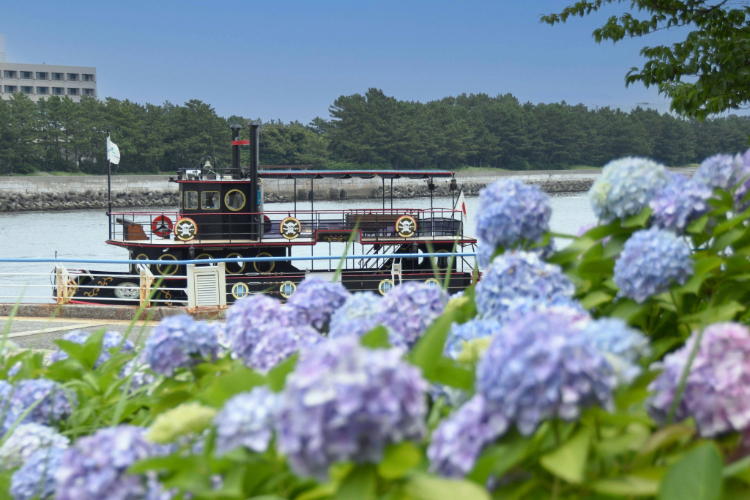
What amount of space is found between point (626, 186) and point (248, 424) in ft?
3.82

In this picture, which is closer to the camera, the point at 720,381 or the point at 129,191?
the point at 720,381

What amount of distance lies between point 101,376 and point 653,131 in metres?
113

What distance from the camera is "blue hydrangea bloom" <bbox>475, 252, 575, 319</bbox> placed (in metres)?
1.28

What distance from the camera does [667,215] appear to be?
1523 millimetres

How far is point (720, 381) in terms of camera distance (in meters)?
0.86

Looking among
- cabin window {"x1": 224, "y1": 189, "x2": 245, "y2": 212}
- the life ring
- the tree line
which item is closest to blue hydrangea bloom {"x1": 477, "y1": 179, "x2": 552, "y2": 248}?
cabin window {"x1": 224, "y1": 189, "x2": 245, "y2": 212}

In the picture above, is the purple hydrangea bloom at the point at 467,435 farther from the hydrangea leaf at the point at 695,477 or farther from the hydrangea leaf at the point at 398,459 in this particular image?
the hydrangea leaf at the point at 695,477

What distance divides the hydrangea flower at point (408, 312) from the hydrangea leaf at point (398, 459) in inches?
23.5

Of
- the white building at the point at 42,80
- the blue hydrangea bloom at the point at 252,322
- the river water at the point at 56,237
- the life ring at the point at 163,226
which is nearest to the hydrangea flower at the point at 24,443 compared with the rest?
the blue hydrangea bloom at the point at 252,322

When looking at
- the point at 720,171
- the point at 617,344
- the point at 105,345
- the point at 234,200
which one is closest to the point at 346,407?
the point at 617,344

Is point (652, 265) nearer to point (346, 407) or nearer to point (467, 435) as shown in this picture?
point (467, 435)

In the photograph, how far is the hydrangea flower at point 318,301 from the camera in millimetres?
1582

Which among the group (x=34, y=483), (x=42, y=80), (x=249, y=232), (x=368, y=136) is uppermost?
(x=42, y=80)

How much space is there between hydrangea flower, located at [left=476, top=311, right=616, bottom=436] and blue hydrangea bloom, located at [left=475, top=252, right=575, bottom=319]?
0.50 metres
